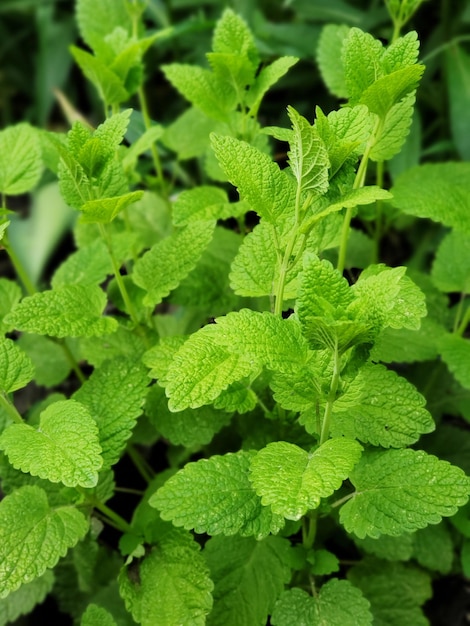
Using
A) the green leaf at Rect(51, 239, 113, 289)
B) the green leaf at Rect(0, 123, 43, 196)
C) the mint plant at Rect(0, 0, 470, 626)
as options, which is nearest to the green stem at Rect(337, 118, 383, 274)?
the mint plant at Rect(0, 0, 470, 626)

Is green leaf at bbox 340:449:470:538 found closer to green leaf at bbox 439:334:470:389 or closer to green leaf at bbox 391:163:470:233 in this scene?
green leaf at bbox 439:334:470:389

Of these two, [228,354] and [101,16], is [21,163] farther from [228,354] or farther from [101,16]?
[228,354]

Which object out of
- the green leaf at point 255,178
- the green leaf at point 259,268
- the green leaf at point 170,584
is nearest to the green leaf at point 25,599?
the green leaf at point 170,584

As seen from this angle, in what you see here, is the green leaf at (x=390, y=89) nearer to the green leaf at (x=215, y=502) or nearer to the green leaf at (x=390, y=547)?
the green leaf at (x=215, y=502)

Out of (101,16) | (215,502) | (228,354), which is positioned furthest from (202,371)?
(101,16)

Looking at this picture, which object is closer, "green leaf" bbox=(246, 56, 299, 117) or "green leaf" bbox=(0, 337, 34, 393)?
"green leaf" bbox=(0, 337, 34, 393)
